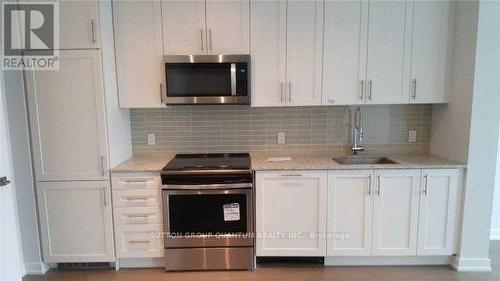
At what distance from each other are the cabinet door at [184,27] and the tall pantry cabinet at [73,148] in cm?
56

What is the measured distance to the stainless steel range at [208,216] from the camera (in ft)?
8.39

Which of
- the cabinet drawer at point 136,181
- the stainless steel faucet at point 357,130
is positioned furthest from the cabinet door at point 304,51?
the cabinet drawer at point 136,181

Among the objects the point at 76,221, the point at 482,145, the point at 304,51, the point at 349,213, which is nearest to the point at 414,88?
the point at 482,145

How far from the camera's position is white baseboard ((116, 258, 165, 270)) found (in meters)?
2.77

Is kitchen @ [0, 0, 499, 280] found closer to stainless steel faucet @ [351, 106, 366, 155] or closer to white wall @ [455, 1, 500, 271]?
white wall @ [455, 1, 500, 271]

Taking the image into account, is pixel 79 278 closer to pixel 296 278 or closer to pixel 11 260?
pixel 11 260

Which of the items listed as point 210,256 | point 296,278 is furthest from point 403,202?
point 210,256

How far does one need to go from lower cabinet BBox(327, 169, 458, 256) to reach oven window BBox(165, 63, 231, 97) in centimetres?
120

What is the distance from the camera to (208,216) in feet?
8.54

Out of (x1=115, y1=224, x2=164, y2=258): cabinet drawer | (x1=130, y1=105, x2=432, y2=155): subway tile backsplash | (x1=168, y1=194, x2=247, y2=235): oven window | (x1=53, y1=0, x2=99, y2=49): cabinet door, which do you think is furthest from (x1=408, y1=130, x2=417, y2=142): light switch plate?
(x1=53, y1=0, x2=99, y2=49): cabinet door

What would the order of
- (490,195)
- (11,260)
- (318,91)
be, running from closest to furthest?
(11,260), (490,195), (318,91)

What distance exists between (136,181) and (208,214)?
2.20 ft

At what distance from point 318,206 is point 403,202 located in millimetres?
713

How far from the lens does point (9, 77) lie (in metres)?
2.46
